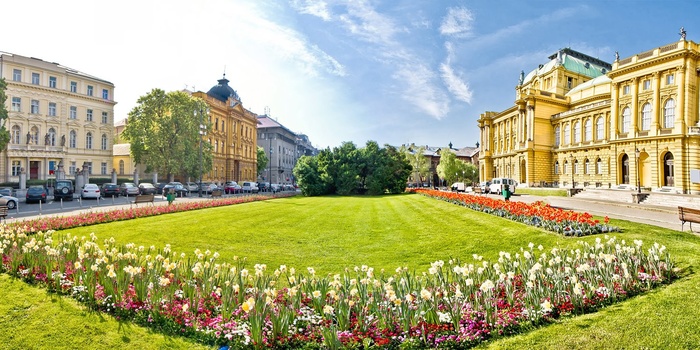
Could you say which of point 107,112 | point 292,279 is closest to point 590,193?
point 292,279

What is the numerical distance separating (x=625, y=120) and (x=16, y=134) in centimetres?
8450

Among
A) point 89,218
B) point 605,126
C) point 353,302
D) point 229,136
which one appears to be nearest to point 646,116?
point 605,126

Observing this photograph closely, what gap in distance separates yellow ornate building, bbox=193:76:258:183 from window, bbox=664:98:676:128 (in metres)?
64.3

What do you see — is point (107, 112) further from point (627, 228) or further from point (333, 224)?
point (627, 228)

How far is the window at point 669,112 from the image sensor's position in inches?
1545

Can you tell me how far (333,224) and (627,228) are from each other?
36.9ft

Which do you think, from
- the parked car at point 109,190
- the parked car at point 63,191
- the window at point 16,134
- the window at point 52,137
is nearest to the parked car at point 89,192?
the parked car at point 63,191

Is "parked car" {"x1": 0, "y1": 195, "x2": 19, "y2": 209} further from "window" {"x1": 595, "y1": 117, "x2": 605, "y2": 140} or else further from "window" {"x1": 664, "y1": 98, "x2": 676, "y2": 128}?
"window" {"x1": 595, "y1": 117, "x2": 605, "y2": 140}

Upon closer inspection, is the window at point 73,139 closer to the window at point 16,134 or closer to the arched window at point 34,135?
the arched window at point 34,135

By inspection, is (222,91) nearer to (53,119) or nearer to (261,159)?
(261,159)

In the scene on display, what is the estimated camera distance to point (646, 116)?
139 ft

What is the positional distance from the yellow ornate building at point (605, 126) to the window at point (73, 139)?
75.5 m

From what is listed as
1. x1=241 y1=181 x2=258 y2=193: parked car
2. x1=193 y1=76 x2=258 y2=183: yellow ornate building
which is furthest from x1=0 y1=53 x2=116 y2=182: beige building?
x1=241 y1=181 x2=258 y2=193: parked car

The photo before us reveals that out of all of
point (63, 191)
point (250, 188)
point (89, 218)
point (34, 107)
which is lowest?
point (89, 218)
